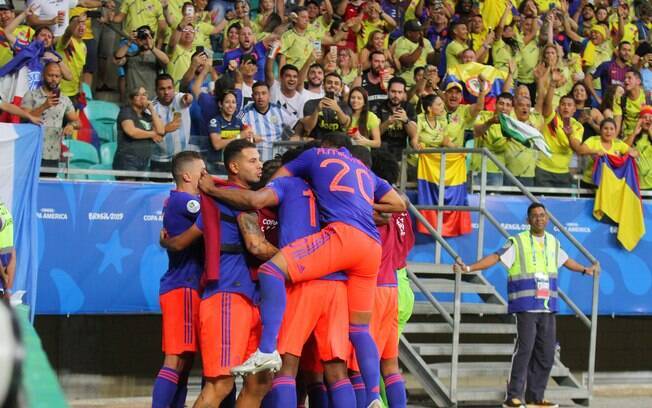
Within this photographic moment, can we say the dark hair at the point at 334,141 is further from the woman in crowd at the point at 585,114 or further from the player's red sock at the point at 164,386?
the woman in crowd at the point at 585,114

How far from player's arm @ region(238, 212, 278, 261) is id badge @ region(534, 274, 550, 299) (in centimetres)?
541

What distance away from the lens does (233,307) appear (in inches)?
285

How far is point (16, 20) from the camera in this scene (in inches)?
524

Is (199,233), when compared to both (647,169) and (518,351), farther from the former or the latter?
(647,169)

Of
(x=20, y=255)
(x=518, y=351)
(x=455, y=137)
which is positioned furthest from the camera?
(x=455, y=137)

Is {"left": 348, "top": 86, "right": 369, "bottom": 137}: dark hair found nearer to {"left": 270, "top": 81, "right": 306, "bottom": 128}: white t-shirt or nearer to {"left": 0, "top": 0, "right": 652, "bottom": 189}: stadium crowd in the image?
{"left": 0, "top": 0, "right": 652, "bottom": 189}: stadium crowd

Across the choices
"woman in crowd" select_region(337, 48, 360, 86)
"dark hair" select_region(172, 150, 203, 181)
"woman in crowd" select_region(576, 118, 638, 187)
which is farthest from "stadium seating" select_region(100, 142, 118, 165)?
"woman in crowd" select_region(576, 118, 638, 187)

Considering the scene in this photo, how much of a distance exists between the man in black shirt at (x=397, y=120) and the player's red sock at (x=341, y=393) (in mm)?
5996

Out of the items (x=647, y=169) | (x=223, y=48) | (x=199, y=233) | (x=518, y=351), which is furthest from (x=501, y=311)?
(x=199, y=233)

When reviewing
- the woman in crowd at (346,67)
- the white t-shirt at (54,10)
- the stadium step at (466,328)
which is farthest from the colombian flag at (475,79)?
the white t-shirt at (54,10)

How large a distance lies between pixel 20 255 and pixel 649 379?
8.62 meters

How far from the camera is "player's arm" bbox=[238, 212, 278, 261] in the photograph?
23.6 feet

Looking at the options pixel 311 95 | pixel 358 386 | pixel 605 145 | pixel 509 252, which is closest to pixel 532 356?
pixel 509 252

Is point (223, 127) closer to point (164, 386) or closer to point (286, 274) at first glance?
point (164, 386)
